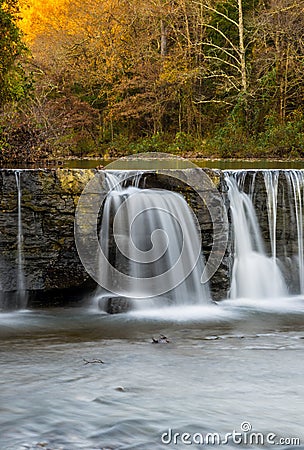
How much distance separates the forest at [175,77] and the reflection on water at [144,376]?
12.4m

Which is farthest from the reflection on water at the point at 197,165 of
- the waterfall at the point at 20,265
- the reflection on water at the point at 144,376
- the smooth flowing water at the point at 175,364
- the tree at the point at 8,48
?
the reflection on water at the point at 144,376

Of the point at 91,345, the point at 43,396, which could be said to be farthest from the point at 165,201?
the point at 43,396

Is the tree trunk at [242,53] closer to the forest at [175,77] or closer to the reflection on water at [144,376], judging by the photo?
the forest at [175,77]

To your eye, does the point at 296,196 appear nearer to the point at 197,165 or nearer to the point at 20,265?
the point at 20,265

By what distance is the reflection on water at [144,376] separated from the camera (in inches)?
138

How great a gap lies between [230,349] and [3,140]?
7146mm

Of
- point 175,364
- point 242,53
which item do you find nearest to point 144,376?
point 175,364

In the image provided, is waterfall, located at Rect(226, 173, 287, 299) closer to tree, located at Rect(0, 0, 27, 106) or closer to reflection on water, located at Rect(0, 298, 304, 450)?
reflection on water, located at Rect(0, 298, 304, 450)

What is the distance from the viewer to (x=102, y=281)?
8156 millimetres

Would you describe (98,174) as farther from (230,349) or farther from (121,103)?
(121,103)

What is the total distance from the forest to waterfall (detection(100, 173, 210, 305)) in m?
10.9

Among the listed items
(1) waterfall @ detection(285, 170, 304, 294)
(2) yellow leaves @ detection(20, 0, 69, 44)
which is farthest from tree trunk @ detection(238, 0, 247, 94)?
(1) waterfall @ detection(285, 170, 304, 294)

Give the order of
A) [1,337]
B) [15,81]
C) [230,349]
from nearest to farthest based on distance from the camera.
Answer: [230,349] → [1,337] → [15,81]

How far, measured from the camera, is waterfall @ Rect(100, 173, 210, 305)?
26.6 ft
